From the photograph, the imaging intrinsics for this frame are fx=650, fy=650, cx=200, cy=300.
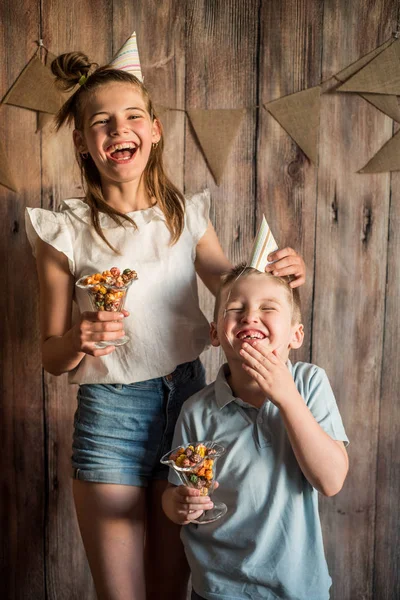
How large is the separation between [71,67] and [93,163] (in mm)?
233

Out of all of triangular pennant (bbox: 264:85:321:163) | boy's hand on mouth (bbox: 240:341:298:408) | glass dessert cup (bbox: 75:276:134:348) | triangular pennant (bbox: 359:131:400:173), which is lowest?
boy's hand on mouth (bbox: 240:341:298:408)

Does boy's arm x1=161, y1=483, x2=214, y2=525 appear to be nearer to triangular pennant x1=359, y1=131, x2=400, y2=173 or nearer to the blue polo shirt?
the blue polo shirt

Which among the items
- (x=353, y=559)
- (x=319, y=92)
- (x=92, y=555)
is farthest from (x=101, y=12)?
(x=353, y=559)

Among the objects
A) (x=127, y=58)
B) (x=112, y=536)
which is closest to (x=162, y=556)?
(x=112, y=536)

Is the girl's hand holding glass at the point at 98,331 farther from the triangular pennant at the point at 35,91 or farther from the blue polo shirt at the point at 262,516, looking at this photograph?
the triangular pennant at the point at 35,91

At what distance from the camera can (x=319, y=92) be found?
1.90 metres

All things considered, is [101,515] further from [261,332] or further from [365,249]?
[365,249]

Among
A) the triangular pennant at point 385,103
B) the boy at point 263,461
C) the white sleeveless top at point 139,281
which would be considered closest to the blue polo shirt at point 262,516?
the boy at point 263,461

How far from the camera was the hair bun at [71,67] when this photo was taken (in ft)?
5.15

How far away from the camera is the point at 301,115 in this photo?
192 centimetres

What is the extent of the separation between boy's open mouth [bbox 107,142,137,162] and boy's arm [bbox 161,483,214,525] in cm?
74

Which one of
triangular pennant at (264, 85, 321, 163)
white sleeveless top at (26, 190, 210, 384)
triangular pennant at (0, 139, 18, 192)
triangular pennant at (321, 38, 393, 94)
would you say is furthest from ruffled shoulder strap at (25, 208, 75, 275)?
triangular pennant at (321, 38, 393, 94)

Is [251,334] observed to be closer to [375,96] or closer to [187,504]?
[187,504]

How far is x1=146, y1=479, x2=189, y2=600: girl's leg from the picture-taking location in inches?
63.1
